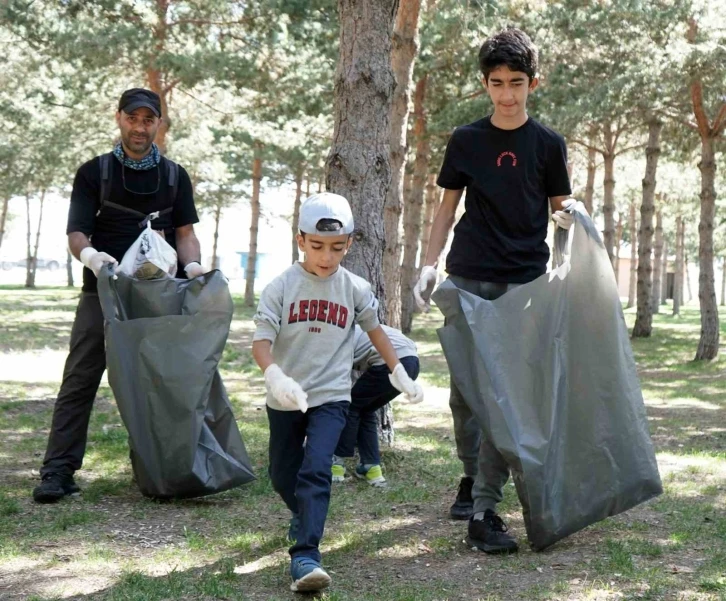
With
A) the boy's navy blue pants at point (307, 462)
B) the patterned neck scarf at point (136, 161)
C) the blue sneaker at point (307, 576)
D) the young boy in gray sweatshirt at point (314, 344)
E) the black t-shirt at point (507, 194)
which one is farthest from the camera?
the patterned neck scarf at point (136, 161)

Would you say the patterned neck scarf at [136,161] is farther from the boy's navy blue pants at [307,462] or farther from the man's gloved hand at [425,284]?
the boy's navy blue pants at [307,462]

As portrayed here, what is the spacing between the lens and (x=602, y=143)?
1805cm

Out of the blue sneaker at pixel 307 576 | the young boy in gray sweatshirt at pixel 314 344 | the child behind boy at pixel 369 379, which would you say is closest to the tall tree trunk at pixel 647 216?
the child behind boy at pixel 369 379

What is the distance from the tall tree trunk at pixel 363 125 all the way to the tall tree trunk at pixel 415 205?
35.8ft

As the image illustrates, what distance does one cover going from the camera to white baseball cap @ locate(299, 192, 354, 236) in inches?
120

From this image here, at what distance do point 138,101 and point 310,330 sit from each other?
1590mm

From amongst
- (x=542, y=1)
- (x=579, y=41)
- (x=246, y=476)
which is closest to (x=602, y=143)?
(x=579, y=41)

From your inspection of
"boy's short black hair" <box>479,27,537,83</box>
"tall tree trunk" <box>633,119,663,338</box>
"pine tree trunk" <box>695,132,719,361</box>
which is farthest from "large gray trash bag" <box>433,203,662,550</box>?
"tall tree trunk" <box>633,119,663,338</box>

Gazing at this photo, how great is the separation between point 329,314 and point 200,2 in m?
11.2

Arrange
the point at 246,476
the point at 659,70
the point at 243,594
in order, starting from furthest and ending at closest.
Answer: the point at 659,70 → the point at 246,476 → the point at 243,594

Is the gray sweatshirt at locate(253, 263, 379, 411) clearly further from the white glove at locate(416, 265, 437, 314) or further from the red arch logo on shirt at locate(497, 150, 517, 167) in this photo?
the red arch logo on shirt at locate(497, 150, 517, 167)

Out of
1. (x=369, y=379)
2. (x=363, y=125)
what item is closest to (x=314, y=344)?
(x=369, y=379)

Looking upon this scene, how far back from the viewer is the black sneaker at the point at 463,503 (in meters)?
3.90

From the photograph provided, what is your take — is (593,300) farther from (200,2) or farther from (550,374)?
(200,2)
